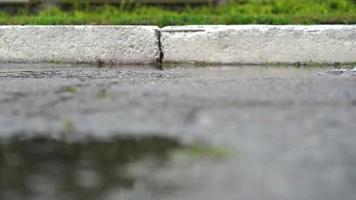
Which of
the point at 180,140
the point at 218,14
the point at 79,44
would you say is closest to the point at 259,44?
the point at 79,44

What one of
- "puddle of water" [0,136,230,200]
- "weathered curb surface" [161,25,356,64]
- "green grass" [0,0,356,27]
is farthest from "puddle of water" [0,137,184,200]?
"green grass" [0,0,356,27]

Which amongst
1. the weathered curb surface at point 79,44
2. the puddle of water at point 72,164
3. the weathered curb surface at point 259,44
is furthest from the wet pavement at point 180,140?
the weathered curb surface at point 79,44

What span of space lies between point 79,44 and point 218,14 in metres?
2.11

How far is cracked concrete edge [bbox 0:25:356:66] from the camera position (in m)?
5.12

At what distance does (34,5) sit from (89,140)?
239 inches

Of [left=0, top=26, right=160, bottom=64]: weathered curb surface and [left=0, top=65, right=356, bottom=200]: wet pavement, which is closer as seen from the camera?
[left=0, top=65, right=356, bottom=200]: wet pavement

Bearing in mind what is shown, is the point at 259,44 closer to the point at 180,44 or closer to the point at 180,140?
the point at 180,44

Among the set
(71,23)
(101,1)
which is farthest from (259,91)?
(101,1)

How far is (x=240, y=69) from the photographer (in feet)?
15.9

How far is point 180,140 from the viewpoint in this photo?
209 centimetres

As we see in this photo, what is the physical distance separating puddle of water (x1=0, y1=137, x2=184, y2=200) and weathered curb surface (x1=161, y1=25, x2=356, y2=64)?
3.12 meters

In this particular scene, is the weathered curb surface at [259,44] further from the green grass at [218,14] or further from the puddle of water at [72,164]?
the puddle of water at [72,164]

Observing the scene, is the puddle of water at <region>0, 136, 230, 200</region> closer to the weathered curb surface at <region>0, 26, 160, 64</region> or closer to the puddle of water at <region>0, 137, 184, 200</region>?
the puddle of water at <region>0, 137, 184, 200</region>

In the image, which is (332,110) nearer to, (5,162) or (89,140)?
(89,140)
